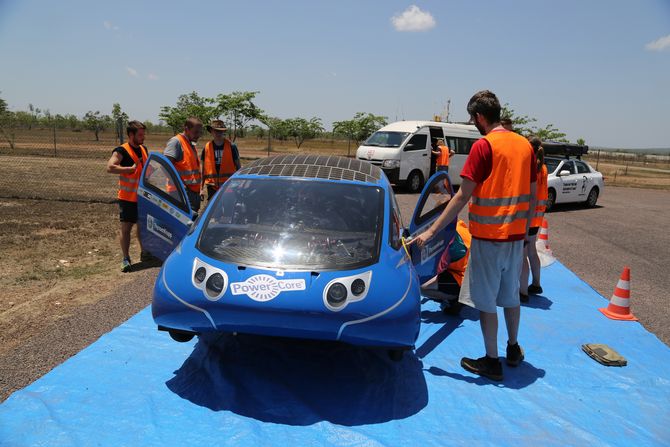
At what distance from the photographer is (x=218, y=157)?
264 inches

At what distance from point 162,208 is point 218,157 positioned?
2.63 m

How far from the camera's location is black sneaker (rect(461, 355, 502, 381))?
3.58 meters

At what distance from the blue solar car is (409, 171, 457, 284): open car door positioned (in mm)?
11

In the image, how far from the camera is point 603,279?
22.3 ft

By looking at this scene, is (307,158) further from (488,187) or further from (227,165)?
(227,165)

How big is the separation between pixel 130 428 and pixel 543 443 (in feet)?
8.11

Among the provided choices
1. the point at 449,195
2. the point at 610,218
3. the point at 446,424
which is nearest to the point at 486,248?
the point at 449,195

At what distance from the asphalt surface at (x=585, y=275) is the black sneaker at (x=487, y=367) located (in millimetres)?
2248

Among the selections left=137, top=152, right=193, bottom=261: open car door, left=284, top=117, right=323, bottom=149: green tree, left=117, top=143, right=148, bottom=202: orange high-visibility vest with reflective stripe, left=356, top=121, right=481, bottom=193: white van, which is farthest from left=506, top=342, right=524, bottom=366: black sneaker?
left=284, top=117, right=323, bottom=149: green tree

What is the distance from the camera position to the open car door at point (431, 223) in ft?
13.2

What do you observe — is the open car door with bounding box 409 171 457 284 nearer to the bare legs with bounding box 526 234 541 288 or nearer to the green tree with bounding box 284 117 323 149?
the bare legs with bounding box 526 234 541 288

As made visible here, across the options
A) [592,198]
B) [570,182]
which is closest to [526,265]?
[570,182]

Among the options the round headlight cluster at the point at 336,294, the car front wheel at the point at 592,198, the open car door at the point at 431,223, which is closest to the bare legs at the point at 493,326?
the open car door at the point at 431,223

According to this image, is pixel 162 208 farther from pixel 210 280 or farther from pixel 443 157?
pixel 443 157
